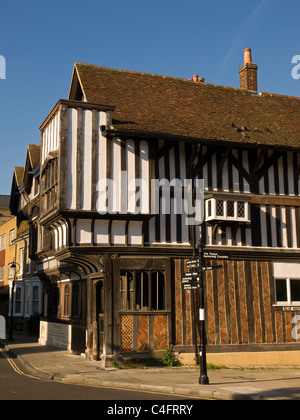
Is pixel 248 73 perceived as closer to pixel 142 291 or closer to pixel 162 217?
pixel 162 217

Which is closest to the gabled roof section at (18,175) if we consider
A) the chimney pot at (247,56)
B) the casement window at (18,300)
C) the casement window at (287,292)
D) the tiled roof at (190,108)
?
the casement window at (18,300)

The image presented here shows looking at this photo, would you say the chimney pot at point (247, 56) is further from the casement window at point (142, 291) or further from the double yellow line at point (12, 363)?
the double yellow line at point (12, 363)

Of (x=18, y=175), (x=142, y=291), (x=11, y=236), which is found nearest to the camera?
(x=142, y=291)

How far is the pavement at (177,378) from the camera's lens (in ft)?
38.6

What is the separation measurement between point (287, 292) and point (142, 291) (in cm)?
540

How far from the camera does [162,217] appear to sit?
17.8 m

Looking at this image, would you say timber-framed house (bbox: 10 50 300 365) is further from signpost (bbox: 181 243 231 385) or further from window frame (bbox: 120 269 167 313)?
signpost (bbox: 181 243 231 385)

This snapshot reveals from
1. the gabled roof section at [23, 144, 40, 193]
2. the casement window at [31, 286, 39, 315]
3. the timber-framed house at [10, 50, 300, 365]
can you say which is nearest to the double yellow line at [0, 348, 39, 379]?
the timber-framed house at [10, 50, 300, 365]

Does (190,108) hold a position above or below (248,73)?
below

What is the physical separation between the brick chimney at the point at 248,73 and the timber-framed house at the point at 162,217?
3598 millimetres

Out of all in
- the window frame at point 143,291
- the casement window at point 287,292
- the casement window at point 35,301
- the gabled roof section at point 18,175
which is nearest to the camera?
the window frame at point 143,291

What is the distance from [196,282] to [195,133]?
20.1 ft

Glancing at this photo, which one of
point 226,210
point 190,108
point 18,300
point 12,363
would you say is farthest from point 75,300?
point 18,300

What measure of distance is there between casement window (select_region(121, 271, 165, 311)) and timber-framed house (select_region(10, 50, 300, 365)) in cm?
4
